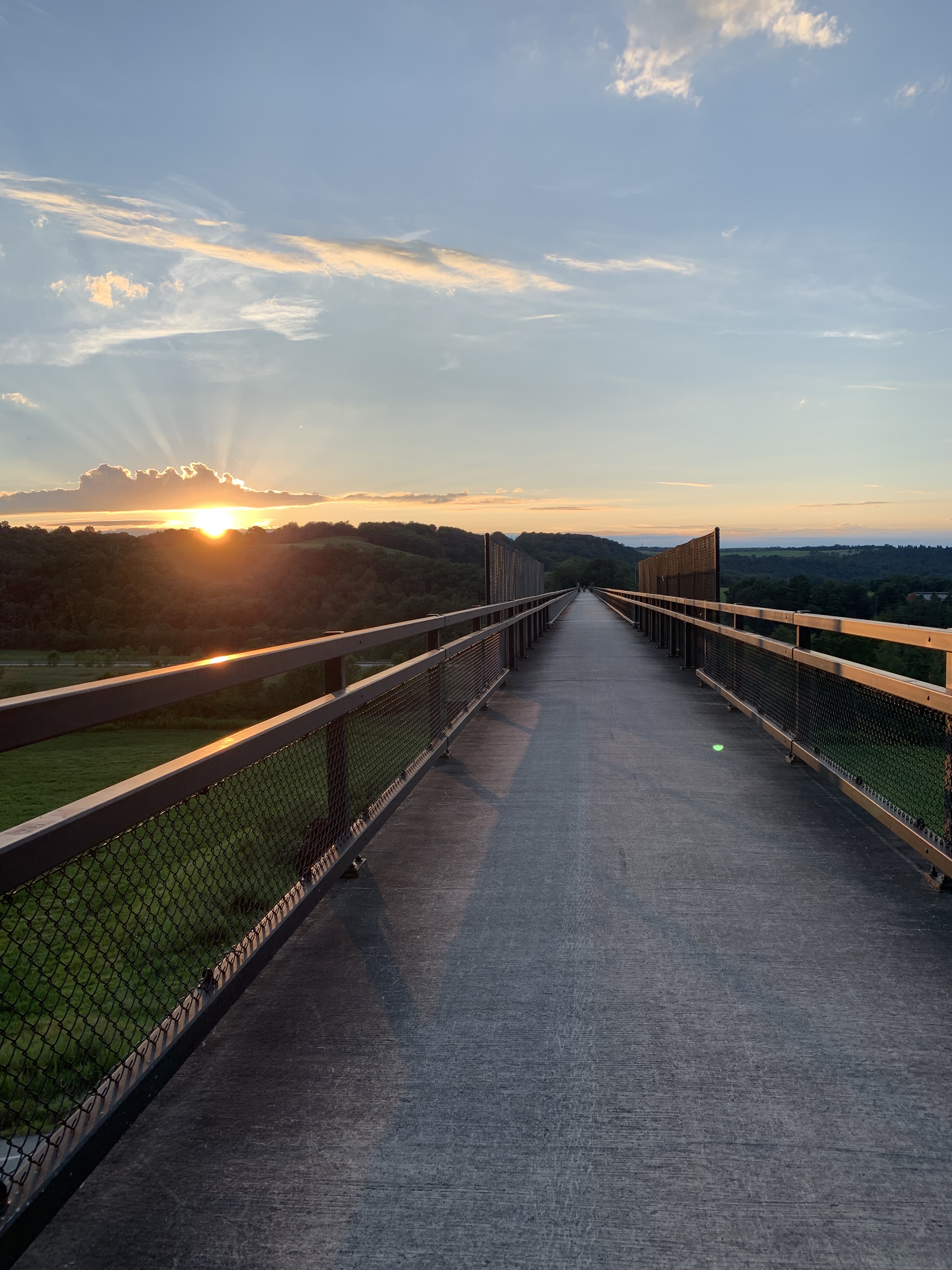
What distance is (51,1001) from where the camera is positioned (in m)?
9.12

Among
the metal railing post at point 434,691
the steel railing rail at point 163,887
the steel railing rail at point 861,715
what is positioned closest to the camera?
the steel railing rail at point 163,887

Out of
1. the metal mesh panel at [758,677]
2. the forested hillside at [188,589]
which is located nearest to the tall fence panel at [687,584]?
the metal mesh panel at [758,677]

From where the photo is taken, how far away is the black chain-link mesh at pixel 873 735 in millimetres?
4266

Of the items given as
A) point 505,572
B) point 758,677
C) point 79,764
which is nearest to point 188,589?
point 79,764

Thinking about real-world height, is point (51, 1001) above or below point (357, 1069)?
below

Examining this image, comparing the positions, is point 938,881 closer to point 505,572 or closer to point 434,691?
point 434,691

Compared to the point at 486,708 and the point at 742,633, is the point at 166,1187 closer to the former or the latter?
the point at 742,633

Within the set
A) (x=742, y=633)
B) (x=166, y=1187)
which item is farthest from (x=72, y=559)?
(x=166, y=1187)

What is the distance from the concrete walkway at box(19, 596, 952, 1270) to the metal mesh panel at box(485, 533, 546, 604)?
7626 millimetres

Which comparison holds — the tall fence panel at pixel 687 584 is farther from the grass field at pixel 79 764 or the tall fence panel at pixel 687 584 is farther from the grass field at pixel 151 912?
the grass field at pixel 79 764

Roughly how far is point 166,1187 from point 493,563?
1054 cm

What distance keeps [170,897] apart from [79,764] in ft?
221

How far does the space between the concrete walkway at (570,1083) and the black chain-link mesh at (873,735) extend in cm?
39

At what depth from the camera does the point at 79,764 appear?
2601 inches
